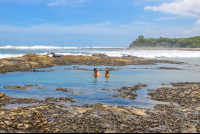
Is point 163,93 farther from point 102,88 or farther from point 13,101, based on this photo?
point 13,101

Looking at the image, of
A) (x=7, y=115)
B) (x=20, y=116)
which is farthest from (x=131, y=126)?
(x=7, y=115)

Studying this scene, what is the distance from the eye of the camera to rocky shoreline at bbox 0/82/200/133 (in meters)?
6.32

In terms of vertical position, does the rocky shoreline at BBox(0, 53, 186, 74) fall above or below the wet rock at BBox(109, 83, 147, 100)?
above

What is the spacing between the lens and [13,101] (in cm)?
936

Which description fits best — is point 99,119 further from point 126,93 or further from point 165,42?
point 165,42

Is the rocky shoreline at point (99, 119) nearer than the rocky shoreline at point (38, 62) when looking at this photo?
Yes

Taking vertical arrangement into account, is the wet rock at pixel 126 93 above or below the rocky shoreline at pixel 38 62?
below

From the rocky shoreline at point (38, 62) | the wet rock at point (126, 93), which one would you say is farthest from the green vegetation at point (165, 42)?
the wet rock at point (126, 93)

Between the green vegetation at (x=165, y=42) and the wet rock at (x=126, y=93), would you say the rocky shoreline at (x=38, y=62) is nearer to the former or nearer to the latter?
the wet rock at (x=126, y=93)

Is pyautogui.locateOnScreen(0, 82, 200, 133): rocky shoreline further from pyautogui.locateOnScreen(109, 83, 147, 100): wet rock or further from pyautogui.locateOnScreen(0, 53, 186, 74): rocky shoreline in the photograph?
pyautogui.locateOnScreen(0, 53, 186, 74): rocky shoreline

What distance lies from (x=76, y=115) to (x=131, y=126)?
2243mm

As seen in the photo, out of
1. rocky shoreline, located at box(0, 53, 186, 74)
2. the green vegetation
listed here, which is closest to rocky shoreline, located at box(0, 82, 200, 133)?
rocky shoreline, located at box(0, 53, 186, 74)

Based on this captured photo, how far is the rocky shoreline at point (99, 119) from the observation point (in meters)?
6.32

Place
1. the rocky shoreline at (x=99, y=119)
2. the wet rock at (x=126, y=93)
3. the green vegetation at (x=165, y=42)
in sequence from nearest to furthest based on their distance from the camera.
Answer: the rocky shoreline at (x=99, y=119), the wet rock at (x=126, y=93), the green vegetation at (x=165, y=42)
